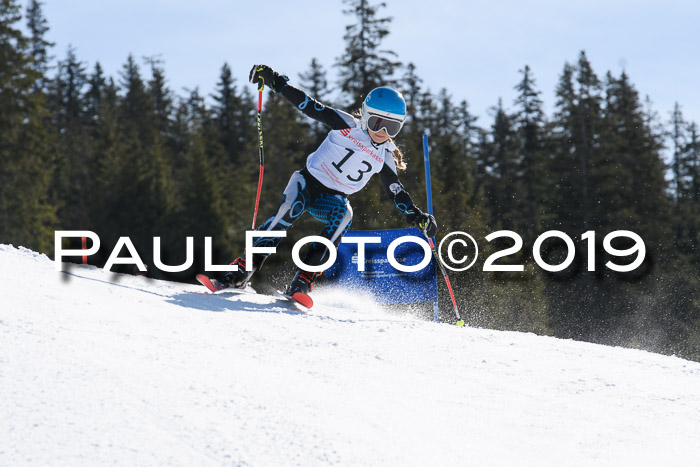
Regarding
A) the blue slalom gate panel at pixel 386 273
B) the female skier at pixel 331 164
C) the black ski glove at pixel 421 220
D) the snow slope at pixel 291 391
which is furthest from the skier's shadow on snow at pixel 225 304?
the blue slalom gate panel at pixel 386 273

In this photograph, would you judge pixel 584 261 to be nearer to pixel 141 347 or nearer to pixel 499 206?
pixel 499 206

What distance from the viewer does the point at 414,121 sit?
37.9 m

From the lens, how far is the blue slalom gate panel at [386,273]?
8.09 metres

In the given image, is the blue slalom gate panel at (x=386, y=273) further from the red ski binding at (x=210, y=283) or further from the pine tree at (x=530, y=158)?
the pine tree at (x=530, y=158)

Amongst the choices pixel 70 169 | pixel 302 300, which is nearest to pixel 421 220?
pixel 302 300

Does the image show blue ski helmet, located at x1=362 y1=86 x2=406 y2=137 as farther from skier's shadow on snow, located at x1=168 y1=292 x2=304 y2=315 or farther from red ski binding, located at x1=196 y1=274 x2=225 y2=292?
red ski binding, located at x1=196 y1=274 x2=225 y2=292

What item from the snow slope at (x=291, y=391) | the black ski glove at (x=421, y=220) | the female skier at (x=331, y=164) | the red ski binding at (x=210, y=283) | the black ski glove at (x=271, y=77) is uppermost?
the black ski glove at (x=271, y=77)

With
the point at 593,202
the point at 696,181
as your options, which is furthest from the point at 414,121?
the point at 696,181

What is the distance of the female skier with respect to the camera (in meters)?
5.93

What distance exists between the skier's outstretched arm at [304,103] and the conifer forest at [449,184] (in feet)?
50.0

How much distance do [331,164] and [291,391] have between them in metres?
3.13

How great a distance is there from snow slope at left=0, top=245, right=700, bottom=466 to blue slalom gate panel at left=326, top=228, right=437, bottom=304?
3028 mm

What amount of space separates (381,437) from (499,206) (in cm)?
3885

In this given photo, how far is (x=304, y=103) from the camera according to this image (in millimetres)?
6016
